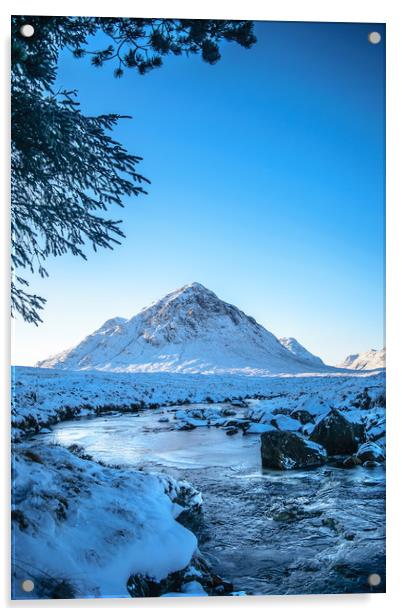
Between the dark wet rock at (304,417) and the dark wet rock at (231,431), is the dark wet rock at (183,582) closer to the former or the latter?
the dark wet rock at (231,431)

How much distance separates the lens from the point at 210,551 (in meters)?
4.06

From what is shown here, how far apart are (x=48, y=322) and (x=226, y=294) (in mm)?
1731

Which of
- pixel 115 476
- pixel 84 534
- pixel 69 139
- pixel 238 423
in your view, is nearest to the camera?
pixel 84 534

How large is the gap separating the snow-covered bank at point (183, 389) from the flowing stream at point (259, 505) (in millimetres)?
164

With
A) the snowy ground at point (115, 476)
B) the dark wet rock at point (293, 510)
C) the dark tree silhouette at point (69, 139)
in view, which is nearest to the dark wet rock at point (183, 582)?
the snowy ground at point (115, 476)

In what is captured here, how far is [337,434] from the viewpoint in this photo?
5250mm

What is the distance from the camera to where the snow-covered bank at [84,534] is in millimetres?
3689

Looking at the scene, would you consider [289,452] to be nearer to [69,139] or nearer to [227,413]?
[227,413]

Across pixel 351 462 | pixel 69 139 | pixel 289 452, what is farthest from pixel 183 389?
pixel 69 139

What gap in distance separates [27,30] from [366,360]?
14.3 ft

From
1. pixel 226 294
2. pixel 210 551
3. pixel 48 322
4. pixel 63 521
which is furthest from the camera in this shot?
pixel 226 294
